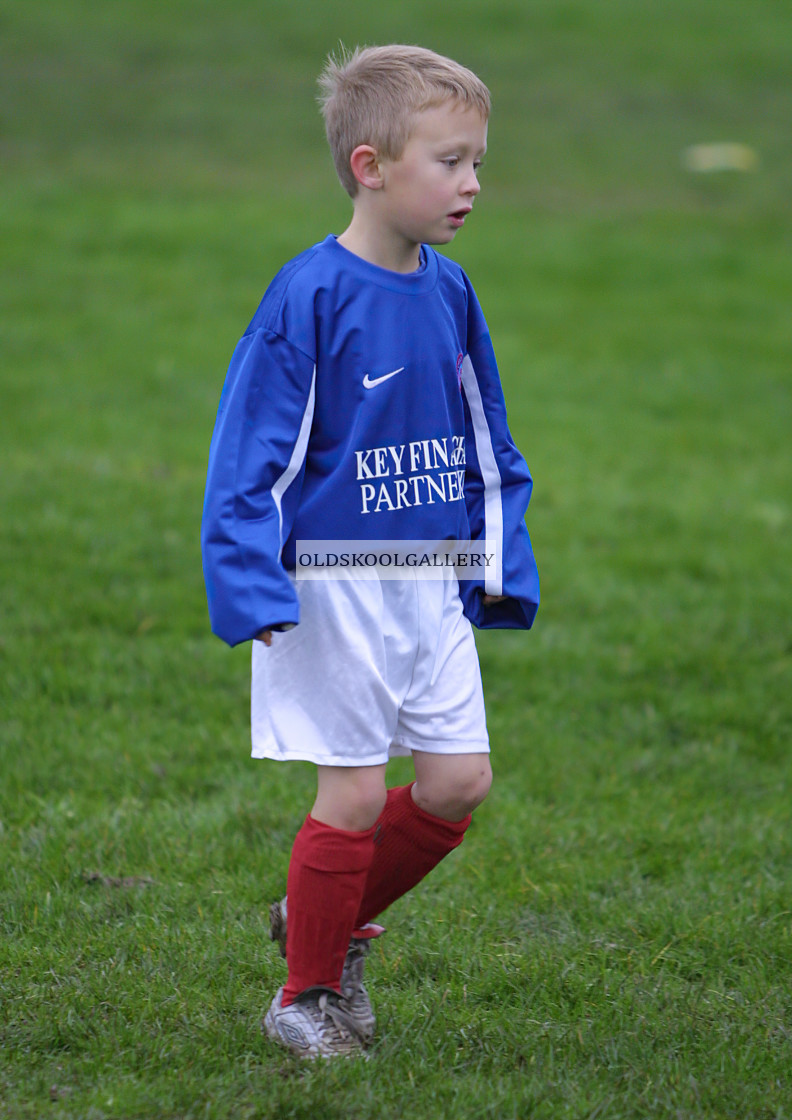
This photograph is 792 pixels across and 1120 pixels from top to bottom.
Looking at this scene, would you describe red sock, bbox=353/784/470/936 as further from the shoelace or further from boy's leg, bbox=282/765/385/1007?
the shoelace

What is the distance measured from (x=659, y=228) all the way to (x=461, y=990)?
1252 cm

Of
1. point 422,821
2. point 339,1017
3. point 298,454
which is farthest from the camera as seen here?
point 422,821

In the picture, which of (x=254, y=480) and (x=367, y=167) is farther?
(x=367, y=167)

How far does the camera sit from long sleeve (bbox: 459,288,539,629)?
3.08 metres

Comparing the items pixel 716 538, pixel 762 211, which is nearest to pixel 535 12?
pixel 762 211

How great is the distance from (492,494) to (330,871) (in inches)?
36.8

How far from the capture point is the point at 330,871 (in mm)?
2852

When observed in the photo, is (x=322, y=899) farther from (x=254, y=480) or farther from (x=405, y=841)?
(x=254, y=480)

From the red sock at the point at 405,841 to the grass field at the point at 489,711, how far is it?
1.07 feet

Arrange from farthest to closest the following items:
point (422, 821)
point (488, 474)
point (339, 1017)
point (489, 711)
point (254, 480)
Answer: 1. point (489, 711)
2. point (488, 474)
3. point (422, 821)
4. point (339, 1017)
5. point (254, 480)

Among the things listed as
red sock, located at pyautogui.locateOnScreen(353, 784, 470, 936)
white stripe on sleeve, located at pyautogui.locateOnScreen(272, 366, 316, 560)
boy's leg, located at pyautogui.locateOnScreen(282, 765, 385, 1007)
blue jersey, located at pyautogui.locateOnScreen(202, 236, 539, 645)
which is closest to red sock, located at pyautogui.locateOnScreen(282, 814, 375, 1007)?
boy's leg, located at pyautogui.locateOnScreen(282, 765, 385, 1007)

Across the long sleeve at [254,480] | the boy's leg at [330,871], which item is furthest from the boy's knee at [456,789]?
the long sleeve at [254,480]

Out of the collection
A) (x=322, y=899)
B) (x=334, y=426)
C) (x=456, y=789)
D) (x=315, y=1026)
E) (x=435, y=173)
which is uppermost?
(x=435, y=173)

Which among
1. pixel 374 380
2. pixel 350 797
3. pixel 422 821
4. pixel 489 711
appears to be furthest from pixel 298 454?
pixel 489 711
